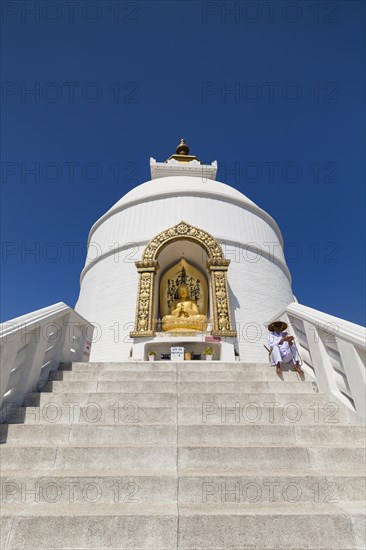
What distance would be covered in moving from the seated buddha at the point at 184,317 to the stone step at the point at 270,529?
25.9 feet

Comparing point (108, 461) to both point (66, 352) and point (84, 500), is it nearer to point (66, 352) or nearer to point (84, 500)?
point (84, 500)

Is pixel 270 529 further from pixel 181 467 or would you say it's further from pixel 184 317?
pixel 184 317

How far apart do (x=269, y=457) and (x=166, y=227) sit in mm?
10327

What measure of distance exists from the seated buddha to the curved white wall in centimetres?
136

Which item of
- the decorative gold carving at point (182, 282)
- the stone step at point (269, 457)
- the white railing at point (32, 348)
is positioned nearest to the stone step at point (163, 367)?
the white railing at point (32, 348)

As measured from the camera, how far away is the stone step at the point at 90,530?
201cm

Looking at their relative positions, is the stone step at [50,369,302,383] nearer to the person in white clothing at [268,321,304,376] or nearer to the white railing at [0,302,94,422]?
the person in white clothing at [268,321,304,376]

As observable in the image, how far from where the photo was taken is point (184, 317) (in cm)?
1050

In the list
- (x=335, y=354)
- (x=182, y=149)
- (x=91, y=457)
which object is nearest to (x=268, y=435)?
(x=335, y=354)

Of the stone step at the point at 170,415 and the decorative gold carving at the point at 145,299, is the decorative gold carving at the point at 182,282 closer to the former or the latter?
the decorative gold carving at the point at 145,299

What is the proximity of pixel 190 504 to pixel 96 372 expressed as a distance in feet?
8.59

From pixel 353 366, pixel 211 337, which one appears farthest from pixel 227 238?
pixel 353 366

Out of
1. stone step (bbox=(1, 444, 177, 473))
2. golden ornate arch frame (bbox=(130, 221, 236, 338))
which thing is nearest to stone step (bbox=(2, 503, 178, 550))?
stone step (bbox=(1, 444, 177, 473))

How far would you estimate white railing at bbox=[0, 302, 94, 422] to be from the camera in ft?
11.1
